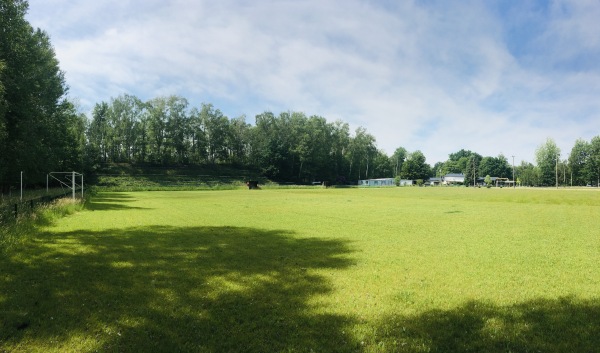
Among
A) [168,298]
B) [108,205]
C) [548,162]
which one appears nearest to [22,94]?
[108,205]

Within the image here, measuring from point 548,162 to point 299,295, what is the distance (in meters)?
174

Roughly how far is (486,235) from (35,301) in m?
16.5

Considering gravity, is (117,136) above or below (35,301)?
above

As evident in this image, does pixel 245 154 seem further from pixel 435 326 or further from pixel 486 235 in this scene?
pixel 435 326

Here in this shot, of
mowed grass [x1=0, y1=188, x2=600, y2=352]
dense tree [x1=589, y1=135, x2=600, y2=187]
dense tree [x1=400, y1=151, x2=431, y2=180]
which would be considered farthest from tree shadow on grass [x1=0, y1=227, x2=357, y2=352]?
dense tree [x1=400, y1=151, x2=431, y2=180]

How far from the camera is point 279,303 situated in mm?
6984

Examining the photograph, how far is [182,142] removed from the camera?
113m

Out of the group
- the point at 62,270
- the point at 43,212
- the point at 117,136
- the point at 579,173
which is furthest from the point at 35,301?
the point at 579,173

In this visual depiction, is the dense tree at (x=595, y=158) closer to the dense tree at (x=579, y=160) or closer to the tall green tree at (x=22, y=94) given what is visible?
the dense tree at (x=579, y=160)

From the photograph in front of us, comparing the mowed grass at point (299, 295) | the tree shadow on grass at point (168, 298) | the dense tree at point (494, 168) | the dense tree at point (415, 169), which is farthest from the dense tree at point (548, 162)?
the tree shadow on grass at point (168, 298)

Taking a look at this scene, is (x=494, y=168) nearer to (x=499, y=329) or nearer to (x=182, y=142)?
(x=182, y=142)

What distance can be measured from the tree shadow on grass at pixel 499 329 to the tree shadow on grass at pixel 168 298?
0.95m

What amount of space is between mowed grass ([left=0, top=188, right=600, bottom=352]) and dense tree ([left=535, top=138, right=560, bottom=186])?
160 metres

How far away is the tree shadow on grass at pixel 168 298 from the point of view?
213 inches
